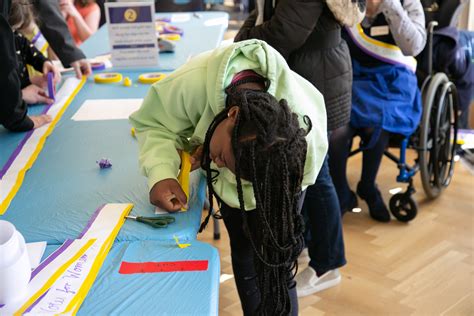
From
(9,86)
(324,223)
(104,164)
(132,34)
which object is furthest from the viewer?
(132,34)

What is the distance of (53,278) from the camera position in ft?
3.88

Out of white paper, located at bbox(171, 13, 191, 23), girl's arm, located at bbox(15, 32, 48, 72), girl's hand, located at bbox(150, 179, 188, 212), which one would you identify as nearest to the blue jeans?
girl's hand, located at bbox(150, 179, 188, 212)

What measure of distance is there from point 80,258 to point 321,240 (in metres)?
1.12

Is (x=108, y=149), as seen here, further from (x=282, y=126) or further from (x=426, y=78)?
(x=426, y=78)

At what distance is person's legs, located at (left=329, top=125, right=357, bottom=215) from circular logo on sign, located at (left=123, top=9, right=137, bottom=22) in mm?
926

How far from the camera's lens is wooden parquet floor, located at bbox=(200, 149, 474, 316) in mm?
2236

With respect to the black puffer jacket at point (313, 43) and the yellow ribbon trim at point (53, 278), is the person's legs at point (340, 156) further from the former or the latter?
the yellow ribbon trim at point (53, 278)

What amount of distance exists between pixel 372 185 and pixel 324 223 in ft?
2.47

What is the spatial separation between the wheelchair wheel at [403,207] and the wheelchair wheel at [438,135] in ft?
0.48

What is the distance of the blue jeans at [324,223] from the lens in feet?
6.93

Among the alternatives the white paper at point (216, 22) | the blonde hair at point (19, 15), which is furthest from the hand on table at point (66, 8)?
the blonde hair at point (19, 15)

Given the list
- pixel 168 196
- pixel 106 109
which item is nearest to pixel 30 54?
pixel 106 109

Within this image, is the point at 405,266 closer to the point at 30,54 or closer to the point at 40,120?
the point at 40,120

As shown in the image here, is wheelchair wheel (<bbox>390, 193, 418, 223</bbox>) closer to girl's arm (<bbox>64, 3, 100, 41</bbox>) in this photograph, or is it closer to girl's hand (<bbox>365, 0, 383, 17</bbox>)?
girl's hand (<bbox>365, 0, 383, 17</bbox>)
